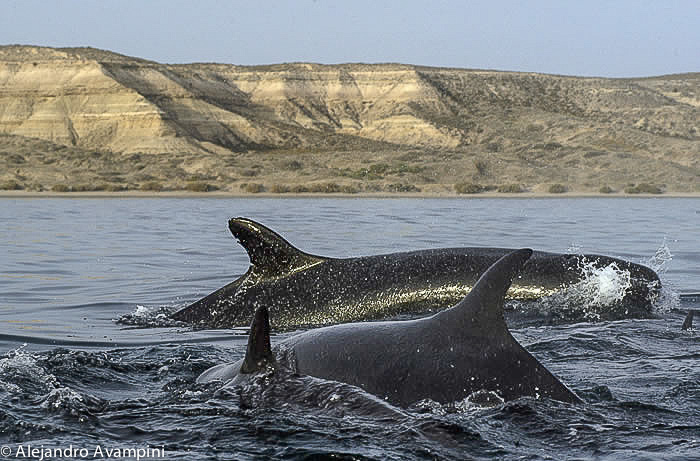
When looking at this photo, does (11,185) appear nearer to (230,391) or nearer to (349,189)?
(349,189)

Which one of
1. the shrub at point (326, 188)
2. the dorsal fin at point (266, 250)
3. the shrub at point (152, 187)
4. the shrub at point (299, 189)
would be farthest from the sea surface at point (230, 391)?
the shrub at point (326, 188)

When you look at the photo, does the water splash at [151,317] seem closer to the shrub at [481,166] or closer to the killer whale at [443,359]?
the killer whale at [443,359]

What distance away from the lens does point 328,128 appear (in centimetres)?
7631

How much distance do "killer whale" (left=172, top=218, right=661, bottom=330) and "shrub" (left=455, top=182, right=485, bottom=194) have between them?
3122 cm

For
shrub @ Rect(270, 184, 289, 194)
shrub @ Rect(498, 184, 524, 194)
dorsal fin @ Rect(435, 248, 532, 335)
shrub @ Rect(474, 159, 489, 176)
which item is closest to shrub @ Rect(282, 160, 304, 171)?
shrub @ Rect(270, 184, 289, 194)

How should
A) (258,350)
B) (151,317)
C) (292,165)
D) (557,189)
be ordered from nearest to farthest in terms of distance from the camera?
1. (258,350)
2. (151,317)
3. (557,189)
4. (292,165)

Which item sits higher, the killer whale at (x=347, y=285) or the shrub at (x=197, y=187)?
the killer whale at (x=347, y=285)

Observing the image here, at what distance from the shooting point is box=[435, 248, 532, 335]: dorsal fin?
471 centimetres

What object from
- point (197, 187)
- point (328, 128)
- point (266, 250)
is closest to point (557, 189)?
point (197, 187)

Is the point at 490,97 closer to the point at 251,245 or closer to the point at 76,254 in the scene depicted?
the point at 76,254

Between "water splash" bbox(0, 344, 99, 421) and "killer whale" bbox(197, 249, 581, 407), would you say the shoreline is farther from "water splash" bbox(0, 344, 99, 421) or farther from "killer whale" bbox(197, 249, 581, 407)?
"killer whale" bbox(197, 249, 581, 407)

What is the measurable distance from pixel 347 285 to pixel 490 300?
333cm

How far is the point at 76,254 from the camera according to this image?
50.4 feet

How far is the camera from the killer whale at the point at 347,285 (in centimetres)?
777
